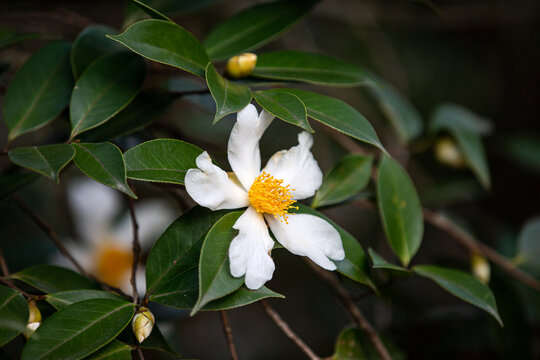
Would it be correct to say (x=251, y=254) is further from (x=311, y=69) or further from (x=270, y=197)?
(x=311, y=69)

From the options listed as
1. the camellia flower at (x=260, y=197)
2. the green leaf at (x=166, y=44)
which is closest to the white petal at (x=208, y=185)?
the camellia flower at (x=260, y=197)

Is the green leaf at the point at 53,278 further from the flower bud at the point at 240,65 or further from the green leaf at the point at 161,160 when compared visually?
the flower bud at the point at 240,65

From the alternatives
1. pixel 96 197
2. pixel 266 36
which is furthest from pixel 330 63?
pixel 96 197

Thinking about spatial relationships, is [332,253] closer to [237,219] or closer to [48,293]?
[237,219]

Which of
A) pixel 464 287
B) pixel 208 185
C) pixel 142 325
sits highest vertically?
pixel 208 185

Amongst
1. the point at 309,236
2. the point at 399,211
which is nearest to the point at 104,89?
the point at 309,236
